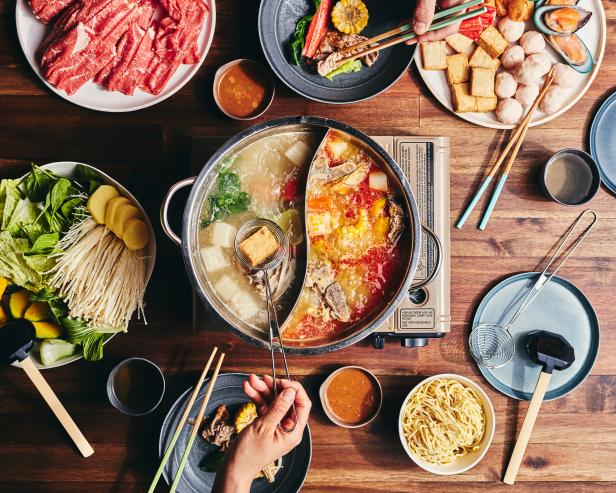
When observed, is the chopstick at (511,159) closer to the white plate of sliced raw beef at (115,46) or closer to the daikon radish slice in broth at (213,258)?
the daikon radish slice in broth at (213,258)

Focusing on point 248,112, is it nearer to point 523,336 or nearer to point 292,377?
point 292,377

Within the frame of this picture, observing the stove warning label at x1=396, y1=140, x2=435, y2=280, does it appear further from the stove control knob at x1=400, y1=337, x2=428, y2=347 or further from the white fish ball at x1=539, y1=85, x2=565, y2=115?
the white fish ball at x1=539, y1=85, x2=565, y2=115

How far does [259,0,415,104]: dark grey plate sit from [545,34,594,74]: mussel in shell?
0.71 metres

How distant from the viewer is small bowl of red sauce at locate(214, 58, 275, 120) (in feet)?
8.20

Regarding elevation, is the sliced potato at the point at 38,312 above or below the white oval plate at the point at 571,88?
below

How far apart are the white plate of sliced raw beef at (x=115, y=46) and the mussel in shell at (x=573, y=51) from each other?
1.65 meters

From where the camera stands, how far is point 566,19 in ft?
8.18

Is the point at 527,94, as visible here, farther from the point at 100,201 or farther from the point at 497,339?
the point at 100,201

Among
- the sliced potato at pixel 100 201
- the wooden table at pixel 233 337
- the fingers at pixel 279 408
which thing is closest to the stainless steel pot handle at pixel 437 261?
the wooden table at pixel 233 337

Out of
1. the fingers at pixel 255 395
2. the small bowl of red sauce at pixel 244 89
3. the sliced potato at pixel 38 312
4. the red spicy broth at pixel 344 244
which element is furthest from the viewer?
the small bowl of red sauce at pixel 244 89

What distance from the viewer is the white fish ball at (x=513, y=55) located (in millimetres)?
2516

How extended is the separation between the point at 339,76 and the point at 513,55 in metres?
0.84

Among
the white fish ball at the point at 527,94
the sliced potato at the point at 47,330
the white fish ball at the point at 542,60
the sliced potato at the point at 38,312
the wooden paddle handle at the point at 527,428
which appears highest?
the white fish ball at the point at 542,60

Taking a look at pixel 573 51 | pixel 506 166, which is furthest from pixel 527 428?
pixel 573 51
